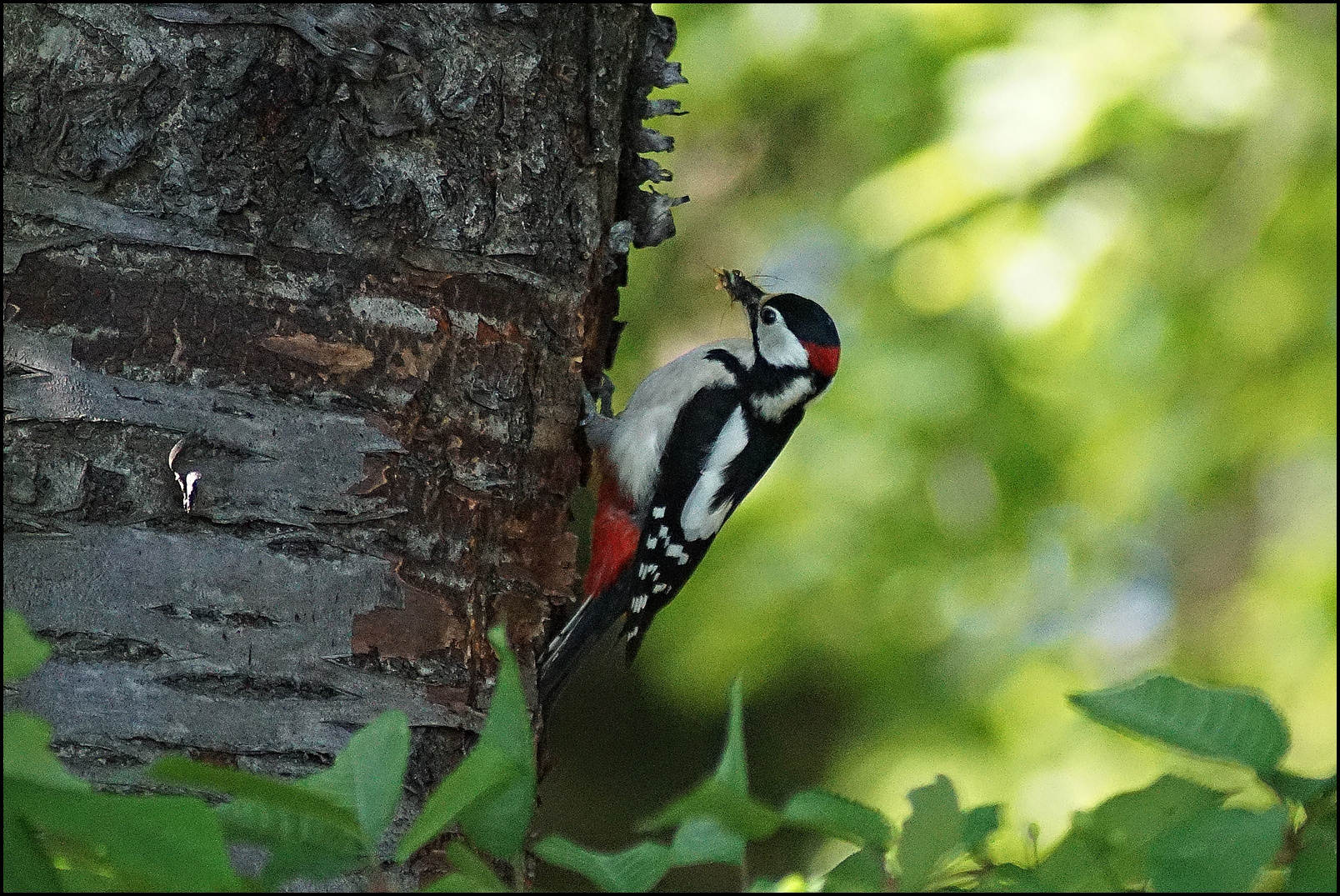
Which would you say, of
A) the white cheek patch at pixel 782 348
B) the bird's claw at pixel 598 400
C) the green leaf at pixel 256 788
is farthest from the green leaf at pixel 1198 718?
the white cheek patch at pixel 782 348

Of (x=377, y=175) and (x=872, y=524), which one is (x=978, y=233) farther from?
(x=377, y=175)

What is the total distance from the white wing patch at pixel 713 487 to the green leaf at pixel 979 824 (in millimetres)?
2230

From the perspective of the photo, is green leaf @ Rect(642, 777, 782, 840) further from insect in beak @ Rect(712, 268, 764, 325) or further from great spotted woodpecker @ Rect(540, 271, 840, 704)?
insect in beak @ Rect(712, 268, 764, 325)

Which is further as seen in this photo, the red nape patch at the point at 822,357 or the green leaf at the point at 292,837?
the red nape patch at the point at 822,357

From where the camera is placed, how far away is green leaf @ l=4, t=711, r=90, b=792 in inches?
29.1

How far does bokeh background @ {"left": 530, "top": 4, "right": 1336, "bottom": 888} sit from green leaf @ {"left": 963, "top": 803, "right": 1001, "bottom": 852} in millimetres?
2434

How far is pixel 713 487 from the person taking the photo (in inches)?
128

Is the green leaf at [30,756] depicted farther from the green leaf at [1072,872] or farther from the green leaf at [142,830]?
the green leaf at [1072,872]

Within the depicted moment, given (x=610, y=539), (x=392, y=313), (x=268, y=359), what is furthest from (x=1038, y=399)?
(x=268, y=359)

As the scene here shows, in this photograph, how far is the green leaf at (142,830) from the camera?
2.37ft

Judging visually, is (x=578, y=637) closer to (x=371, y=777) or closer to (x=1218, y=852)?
(x=371, y=777)

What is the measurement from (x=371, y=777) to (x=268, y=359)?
89 cm

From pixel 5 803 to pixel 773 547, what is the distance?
3662 millimetres

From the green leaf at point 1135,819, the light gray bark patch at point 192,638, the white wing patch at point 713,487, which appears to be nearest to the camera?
the green leaf at point 1135,819
